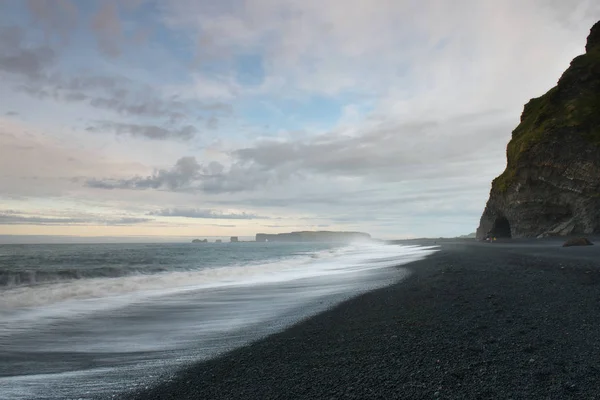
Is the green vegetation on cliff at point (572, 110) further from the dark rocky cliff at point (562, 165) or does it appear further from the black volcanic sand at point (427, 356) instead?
the black volcanic sand at point (427, 356)

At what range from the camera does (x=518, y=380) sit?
365 centimetres

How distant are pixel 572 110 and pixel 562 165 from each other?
705 cm

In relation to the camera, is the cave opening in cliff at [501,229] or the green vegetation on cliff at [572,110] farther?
the cave opening in cliff at [501,229]

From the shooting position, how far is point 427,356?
448 centimetres

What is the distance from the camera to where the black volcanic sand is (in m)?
3.63

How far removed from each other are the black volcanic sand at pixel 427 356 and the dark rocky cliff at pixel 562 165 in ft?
114

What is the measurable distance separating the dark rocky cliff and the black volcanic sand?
34802 millimetres

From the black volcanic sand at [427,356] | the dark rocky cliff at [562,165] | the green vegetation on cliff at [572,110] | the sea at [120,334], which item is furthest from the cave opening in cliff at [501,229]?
the black volcanic sand at [427,356]

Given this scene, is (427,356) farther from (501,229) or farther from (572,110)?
(501,229)

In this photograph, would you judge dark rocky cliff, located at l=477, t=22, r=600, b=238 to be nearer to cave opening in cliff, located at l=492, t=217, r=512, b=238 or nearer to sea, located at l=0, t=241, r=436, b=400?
cave opening in cliff, located at l=492, t=217, r=512, b=238

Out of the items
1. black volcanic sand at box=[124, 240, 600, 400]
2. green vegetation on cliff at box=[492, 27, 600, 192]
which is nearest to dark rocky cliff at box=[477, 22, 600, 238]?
green vegetation on cliff at box=[492, 27, 600, 192]

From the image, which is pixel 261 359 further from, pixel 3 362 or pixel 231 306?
pixel 231 306

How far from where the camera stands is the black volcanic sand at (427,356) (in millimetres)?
3635

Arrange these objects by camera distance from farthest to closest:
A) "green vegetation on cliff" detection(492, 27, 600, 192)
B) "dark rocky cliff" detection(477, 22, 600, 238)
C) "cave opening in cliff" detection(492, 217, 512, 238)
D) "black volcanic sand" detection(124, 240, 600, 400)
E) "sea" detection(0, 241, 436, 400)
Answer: "cave opening in cliff" detection(492, 217, 512, 238), "green vegetation on cliff" detection(492, 27, 600, 192), "dark rocky cliff" detection(477, 22, 600, 238), "sea" detection(0, 241, 436, 400), "black volcanic sand" detection(124, 240, 600, 400)
